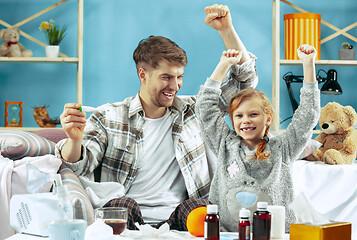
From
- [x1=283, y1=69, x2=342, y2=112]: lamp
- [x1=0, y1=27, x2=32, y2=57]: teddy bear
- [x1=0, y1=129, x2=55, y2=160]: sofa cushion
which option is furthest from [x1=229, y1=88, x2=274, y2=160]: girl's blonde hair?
[x1=0, y1=27, x2=32, y2=57]: teddy bear

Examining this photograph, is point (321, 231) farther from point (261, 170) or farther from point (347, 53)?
point (347, 53)

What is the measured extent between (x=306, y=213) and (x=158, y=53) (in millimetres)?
1040

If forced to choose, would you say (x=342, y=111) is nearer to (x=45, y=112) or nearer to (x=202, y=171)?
(x=202, y=171)

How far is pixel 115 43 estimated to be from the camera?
124 inches

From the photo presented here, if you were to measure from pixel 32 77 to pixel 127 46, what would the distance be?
2.07 feet

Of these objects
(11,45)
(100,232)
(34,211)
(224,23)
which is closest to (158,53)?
(224,23)

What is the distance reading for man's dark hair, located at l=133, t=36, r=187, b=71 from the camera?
2006mm

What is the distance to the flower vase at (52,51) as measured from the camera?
2982 mm

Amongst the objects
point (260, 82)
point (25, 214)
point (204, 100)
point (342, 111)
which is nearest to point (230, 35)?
point (204, 100)

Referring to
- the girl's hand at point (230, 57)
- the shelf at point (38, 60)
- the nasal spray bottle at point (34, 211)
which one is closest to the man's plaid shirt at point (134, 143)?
the girl's hand at point (230, 57)

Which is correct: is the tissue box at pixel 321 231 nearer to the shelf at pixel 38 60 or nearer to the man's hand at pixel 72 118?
the man's hand at pixel 72 118

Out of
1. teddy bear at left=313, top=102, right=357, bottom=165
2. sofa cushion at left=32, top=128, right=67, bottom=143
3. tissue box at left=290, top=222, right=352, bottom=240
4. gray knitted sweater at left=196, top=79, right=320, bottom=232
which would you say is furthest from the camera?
teddy bear at left=313, top=102, right=357, bottom=165

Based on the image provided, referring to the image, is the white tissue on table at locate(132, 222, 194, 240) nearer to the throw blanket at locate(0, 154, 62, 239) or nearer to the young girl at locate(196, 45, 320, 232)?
the young girl at locate(196, 45, 320, 232)

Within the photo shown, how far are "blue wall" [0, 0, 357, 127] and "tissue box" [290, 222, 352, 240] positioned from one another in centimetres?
202
